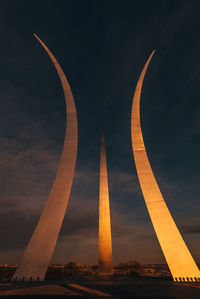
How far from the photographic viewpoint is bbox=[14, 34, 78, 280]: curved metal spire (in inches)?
571

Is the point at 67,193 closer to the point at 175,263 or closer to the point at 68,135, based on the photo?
the point at 68,135

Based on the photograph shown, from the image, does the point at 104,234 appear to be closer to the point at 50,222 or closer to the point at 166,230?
the point at 50,222

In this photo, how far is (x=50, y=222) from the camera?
15930 millimetres

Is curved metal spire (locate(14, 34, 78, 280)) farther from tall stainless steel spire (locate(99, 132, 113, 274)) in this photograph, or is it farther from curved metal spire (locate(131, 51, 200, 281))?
tall stainless steel spire (locate(99, 132, 113, 274))

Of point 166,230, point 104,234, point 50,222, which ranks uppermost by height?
point 104,234

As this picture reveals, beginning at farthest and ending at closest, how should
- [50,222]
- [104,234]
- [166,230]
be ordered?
[104,234] → [50,222] → [166,230]

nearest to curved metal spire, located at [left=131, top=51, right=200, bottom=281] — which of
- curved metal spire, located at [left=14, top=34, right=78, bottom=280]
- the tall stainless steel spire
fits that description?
curved metal spire, located at [left=14, top=34, right=78, bottom=280]

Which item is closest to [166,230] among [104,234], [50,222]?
[50,222]

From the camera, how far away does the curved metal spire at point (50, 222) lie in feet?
47.6

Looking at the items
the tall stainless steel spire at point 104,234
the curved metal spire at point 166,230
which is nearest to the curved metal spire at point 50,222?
the curved metal spire at point 166,230

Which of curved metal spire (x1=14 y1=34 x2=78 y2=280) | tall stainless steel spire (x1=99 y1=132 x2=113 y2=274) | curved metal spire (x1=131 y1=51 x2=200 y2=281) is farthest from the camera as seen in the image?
tall stainless steel spire (x1=99 y1=132 x2=113 y2=274)

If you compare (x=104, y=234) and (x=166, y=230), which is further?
(x=104, y=234)

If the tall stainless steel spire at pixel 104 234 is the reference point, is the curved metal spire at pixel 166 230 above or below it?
below

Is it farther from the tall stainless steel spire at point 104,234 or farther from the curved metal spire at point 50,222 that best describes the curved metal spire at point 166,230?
the tall stainless steel spire at point 104,234
